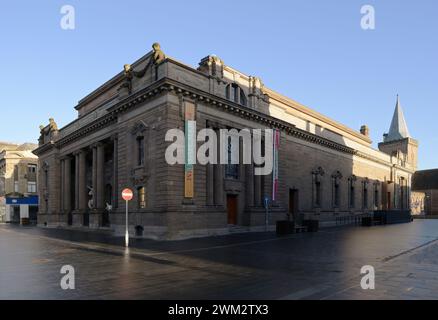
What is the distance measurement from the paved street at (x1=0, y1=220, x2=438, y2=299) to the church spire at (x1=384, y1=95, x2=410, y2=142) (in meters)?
82.1

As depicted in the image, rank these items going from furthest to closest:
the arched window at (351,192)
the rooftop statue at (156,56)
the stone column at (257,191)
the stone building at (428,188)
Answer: the stone building at (428,188)
the arched window at (351,192)
the stone column at (257,191)
the rooftop statue at (156,56)

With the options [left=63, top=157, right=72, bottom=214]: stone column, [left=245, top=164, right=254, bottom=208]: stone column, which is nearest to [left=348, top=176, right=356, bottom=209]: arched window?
[left=245, top=164, right=254, bottom=208]: stone column

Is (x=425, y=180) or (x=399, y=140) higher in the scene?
(x=399, y=140)

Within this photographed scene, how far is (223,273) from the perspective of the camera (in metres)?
11.5

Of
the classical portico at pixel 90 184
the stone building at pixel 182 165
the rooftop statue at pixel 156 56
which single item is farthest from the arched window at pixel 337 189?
the rooftop statue at pixel 156 56

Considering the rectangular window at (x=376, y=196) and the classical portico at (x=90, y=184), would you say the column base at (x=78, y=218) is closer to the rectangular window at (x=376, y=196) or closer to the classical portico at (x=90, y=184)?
the classical portico at (x=90, y=184)

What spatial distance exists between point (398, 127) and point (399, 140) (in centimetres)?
446

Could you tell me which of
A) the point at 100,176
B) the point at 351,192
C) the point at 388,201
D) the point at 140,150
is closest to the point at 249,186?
the point at 140,150

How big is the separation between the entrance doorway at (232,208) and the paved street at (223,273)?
12770mm

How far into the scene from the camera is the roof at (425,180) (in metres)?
99.3

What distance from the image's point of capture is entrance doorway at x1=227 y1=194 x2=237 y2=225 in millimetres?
30734

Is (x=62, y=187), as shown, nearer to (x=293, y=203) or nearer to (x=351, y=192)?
(x=293, y=203)

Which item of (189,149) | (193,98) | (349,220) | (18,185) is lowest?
(349,220)

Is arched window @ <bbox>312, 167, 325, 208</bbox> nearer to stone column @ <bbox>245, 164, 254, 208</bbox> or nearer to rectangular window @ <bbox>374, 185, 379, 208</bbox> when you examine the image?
stone column @ <bbox>245, 164, 254, 208</bbox>
